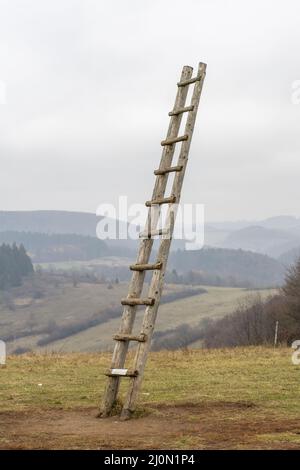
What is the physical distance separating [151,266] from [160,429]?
2.95 meters

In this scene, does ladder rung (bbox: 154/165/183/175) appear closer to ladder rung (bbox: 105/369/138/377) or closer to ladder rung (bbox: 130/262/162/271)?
ladder rung (bbox: 130/262/162/271)

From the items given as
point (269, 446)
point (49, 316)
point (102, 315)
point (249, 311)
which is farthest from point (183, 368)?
point (49, 316)

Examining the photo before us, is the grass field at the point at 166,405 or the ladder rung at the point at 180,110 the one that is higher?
the ladder rung at the point at 180,110

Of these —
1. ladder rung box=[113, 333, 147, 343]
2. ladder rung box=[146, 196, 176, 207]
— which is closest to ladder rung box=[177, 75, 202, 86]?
ladder rung box=[146, 196, 176, 207]

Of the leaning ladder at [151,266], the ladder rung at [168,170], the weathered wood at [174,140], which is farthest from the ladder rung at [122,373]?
the weathered wood at [174,140]

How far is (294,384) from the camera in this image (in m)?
16.7

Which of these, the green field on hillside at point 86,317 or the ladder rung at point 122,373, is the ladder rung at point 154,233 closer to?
the ladder rung at point 122,373

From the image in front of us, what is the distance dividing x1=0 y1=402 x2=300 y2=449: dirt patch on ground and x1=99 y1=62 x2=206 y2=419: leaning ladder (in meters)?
0.74

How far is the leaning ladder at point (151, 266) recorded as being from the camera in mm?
12469

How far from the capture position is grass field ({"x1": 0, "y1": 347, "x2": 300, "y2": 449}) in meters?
10.1

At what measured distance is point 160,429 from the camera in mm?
11164

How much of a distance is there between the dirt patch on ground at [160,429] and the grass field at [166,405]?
15mm

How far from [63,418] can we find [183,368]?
847 centimetres

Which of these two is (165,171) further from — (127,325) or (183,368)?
(183,368)
